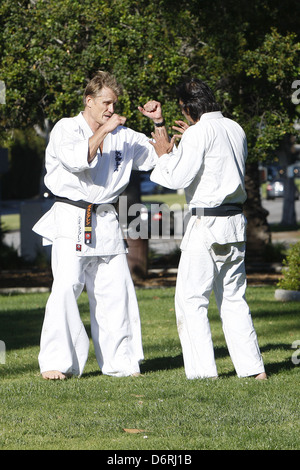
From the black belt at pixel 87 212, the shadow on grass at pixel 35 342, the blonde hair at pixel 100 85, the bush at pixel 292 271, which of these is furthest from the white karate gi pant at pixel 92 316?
A: the bush at pixel 292 271

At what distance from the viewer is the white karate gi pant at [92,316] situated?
6191mm

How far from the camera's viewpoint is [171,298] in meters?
11.8

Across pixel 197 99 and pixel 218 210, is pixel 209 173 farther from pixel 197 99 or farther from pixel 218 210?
pixel 197 99

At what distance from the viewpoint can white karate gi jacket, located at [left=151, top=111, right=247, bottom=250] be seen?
574 cm

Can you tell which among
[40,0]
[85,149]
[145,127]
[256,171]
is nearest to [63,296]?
[85,149]

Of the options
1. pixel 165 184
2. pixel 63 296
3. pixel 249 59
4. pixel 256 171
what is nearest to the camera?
pixel 165 184

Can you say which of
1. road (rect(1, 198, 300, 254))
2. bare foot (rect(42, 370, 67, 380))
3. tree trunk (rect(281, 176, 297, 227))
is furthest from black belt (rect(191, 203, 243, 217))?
tree trunk (rect(281, 176, 297, 227))

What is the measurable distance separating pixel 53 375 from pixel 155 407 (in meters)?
1.28

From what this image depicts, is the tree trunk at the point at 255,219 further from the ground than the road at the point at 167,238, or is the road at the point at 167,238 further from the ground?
the tree trunk at the point at 255,219

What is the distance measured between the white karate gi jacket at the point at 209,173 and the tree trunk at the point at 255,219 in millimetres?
10587

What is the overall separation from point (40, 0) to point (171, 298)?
4550mm

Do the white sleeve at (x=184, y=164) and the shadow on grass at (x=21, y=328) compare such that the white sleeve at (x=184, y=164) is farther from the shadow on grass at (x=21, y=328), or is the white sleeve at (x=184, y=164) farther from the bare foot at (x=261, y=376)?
the shadow on grass at (x=21, y=328)

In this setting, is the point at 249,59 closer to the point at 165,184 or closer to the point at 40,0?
the point at 40,0

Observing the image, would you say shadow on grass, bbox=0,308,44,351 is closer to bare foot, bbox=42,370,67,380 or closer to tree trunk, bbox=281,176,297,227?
bare foot, bbox=42,370,67,380
